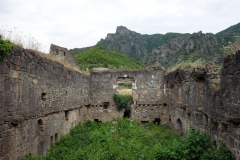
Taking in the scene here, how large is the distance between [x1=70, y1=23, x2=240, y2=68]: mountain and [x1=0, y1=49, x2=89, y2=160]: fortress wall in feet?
75.8

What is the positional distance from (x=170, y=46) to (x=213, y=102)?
60.0 meters

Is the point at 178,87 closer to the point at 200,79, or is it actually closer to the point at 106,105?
the point at 200,79

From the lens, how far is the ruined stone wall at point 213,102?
5.44 m

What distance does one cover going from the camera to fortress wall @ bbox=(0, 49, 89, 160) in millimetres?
5398

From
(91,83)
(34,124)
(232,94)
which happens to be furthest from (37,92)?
(91,83)

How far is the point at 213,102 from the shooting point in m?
7.02

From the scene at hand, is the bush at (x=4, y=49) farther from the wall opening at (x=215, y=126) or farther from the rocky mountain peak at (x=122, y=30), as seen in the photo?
the rocky mountain peak at (x=122, y=30)

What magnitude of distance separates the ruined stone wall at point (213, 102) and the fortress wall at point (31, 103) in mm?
6244

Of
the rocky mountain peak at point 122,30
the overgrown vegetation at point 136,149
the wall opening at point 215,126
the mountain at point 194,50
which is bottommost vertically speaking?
the overgrown vegetation at point 136,149

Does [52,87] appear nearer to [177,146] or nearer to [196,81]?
[177,146]

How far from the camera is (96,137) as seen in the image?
32.2 ft

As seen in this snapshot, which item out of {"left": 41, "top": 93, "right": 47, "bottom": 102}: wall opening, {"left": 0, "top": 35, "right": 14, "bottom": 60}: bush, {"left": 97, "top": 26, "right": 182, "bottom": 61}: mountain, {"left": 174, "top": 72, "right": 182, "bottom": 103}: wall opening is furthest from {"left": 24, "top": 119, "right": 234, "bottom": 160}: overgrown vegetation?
{"left": 97, "top": 26, "right": 182, "bottom": 61}: mountain

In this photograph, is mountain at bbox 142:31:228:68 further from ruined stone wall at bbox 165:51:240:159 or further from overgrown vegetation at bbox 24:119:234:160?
overgrown vegetation at bbox 24:119:234:160

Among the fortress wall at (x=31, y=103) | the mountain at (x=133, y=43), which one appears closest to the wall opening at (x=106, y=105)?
the fortress wall at (x=31, y=103)
